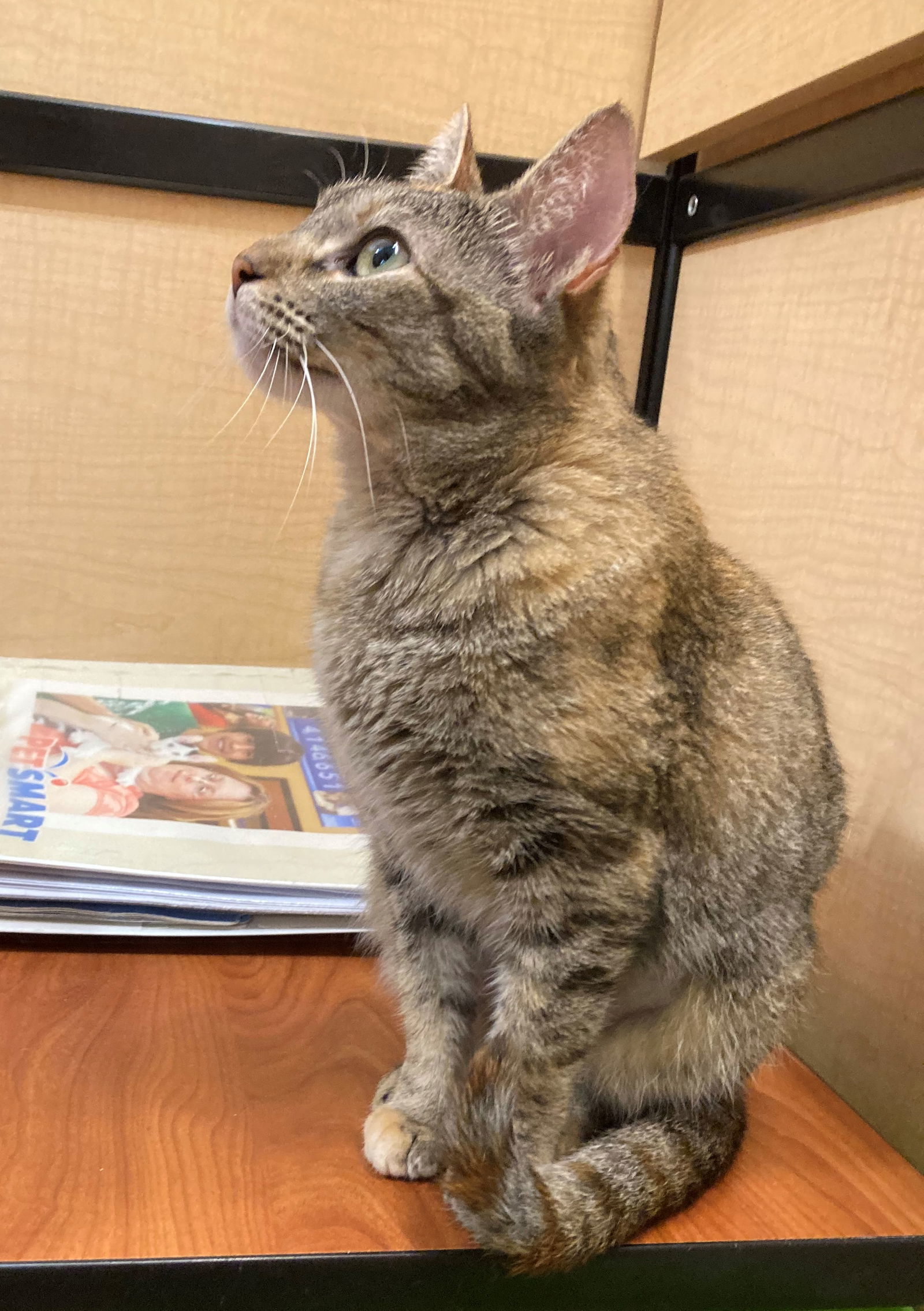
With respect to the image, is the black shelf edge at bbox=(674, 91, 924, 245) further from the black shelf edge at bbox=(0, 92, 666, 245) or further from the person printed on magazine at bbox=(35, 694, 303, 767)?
the person printed on magazine at bbox=(35, 694, 303, 767)

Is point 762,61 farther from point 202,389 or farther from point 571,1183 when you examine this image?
point 571,1183

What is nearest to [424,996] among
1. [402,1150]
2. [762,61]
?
[402,1150]

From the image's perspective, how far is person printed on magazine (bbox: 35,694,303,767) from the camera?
108 centimetres

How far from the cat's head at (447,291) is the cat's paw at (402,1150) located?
0.45 m

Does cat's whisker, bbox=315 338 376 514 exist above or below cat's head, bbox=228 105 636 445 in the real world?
below

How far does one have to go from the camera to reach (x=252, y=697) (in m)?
1.19

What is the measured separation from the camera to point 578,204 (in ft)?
2.18

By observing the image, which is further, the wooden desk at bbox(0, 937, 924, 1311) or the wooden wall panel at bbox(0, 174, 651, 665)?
the wooden wall panel at bbox(0, 174, 651, 665)

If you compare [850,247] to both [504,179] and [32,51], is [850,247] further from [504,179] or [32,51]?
[32,51]

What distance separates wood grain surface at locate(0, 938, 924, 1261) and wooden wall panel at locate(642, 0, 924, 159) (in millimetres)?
806

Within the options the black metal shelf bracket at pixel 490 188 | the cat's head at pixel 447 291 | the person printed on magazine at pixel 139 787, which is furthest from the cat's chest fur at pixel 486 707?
the person printed on magazine at pixel 139 787

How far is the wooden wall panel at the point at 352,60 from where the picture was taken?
111 cm

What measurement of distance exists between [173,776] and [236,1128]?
1.42ft

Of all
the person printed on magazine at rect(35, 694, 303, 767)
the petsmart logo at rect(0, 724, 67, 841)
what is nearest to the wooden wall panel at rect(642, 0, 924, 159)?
the person printed on magazine at rect(35, 694, 303, 767)
